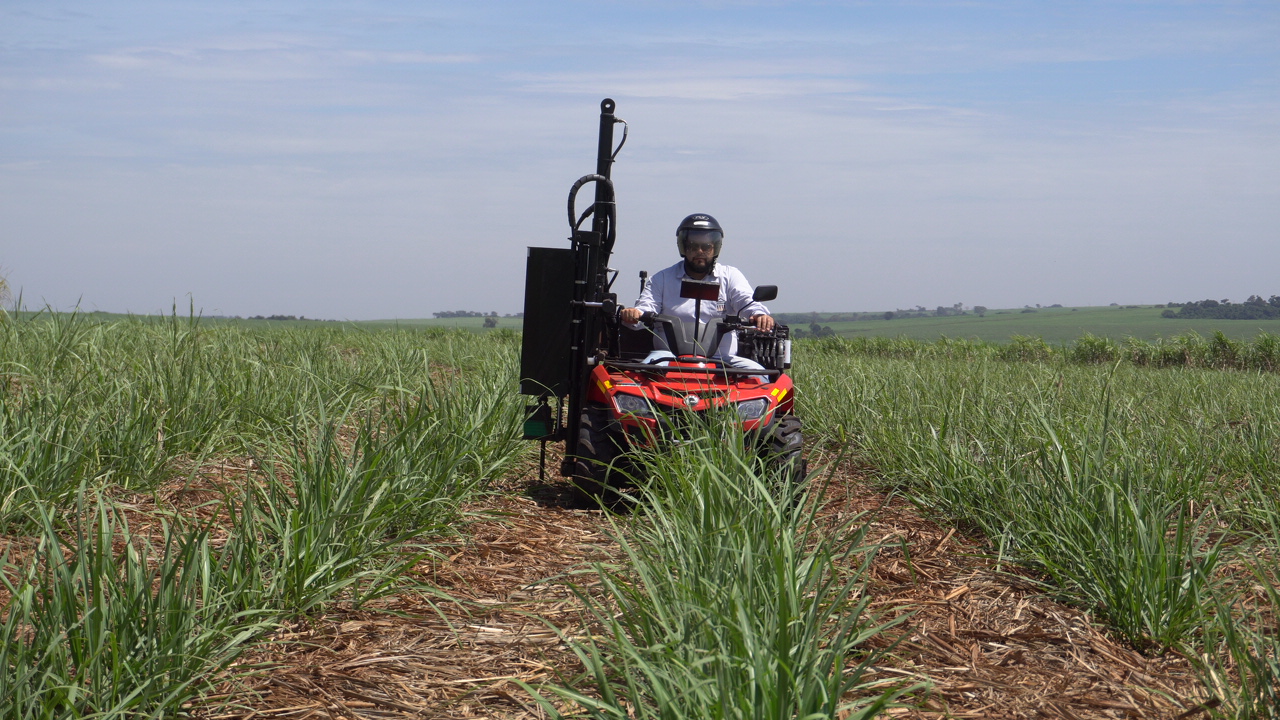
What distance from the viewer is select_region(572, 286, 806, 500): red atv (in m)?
4.73

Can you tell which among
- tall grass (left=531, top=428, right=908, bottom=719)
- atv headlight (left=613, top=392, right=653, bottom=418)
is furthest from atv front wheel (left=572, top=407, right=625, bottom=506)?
tall grass (left=531, top=428, right=908, bottom=719)

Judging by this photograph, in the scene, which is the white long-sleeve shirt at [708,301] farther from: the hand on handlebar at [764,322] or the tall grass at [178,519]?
the tall grass at [178,519]

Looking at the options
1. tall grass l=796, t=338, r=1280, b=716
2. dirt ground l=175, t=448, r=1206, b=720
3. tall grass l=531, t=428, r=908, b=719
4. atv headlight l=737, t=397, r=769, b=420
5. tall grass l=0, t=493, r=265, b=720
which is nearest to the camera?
tall grass l=531, t=428, r=908, b=719

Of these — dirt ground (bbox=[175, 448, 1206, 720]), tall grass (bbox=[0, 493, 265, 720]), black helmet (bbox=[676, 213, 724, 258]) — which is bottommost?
dirt ground (bbox=[175, 448, 1206, 720])

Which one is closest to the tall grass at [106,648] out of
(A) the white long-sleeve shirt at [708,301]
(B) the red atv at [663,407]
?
(B) the red atv at [663,407]

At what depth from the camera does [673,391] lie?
189 inches

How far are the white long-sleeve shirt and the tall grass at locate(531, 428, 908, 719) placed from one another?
2.74m

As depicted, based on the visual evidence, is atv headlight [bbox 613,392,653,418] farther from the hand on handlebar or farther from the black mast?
the hand on handlebar

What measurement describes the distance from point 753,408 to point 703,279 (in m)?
1.52

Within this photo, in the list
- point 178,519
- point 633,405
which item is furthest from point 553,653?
point 633,405

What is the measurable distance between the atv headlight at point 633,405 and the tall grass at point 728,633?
1434 millimetres

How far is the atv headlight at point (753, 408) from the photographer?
190 inches

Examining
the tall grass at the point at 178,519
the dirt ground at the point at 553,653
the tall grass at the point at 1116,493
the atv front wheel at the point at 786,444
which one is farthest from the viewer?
the atv front wheel at the point at 786,444

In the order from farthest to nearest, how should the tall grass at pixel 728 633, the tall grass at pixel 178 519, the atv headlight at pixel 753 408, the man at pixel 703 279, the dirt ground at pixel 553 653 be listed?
the man at pixel 703 279
the atv headlight at pixel 753 408
the dirt ground at pixel 553 653
the tall grass at pixel 178 519
the tall grass at pixel 728 633
